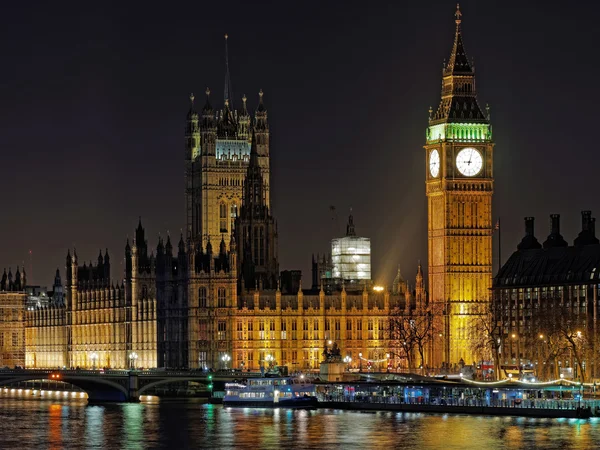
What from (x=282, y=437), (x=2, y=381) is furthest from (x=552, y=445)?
(x=2, y=381)

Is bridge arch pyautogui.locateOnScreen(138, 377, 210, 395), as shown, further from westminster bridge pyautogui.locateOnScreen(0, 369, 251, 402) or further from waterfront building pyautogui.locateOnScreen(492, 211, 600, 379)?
waterfront building pyautogui.locateOnScreen(492, 211, 600, 379)

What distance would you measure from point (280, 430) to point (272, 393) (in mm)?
23776

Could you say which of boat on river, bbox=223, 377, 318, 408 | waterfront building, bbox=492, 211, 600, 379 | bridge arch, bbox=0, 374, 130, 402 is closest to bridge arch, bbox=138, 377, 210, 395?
bridge arch, bbox=0, 374, 130, 402

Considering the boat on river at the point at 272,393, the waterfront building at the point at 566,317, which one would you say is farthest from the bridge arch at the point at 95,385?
the waterfront building at the point at 566,317

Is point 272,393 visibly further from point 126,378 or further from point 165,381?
point 126,378

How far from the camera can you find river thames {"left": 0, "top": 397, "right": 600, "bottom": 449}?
461ft

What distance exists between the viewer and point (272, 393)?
174 m

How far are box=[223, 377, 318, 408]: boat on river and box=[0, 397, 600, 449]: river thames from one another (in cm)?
244

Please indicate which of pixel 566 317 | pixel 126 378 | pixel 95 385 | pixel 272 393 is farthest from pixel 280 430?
pixel 566 317

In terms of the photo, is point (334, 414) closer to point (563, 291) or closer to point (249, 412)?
point (249, 412)

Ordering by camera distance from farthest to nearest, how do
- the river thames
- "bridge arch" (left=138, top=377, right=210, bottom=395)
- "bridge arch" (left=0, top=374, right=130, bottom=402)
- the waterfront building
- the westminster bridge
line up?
the waterfront building
"bridge arch" (left=0, top=374, right=130, bottom=402)
the westminster bridge
"bridge arch" (left=138, top=377, right=210, bottom=395)
the river thames

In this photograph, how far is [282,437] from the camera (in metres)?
145

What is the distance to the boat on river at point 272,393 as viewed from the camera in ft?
567

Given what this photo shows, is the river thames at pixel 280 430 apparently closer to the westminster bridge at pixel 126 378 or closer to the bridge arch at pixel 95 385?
the westminster bridge at pixel 126 378
